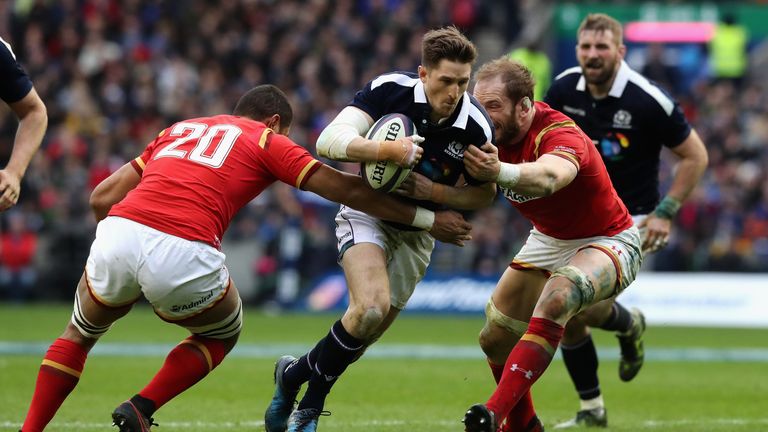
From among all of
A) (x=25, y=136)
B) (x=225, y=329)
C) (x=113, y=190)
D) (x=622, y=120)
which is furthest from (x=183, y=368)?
(x=622, y=120)

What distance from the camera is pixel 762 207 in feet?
69.2

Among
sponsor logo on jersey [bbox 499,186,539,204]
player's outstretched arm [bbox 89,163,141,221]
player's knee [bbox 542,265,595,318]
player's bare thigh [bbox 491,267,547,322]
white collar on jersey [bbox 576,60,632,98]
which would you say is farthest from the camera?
white collar on jersey [bbox 576,60,632,98]

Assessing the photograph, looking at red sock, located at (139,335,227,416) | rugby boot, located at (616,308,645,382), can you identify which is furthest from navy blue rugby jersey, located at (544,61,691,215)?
red sock, located at (139,335,227,416)

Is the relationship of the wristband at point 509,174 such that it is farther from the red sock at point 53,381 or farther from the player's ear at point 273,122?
the red sock at point 53,381

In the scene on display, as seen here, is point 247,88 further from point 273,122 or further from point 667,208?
point 273,122

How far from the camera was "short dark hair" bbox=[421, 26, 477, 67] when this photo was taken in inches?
260

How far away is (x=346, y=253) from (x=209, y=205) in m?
0.95

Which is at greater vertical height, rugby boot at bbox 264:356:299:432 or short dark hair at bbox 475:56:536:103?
short dark hair at bbox 475:56:536:103

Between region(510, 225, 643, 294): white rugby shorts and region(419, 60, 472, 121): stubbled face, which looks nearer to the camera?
region(419, 60, 472, 121): stubbled face

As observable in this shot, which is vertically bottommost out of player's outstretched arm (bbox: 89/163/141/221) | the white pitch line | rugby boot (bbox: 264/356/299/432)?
the white pitch line

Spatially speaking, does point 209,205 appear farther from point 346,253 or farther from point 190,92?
point 190,92

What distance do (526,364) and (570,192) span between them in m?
1.22

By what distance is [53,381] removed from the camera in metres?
6.37

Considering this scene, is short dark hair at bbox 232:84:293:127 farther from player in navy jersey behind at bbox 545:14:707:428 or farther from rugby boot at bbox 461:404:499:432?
player in navy jersey behind at bbox 545:14:707:428
